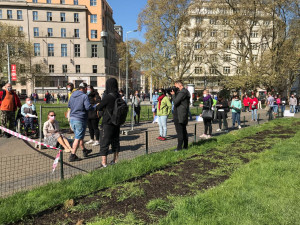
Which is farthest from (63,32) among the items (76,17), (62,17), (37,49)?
(37,49)

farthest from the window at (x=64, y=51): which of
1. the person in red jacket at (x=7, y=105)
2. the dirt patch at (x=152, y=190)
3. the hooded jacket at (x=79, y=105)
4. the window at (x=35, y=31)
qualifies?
the dirt patch at (x=152, y=190)

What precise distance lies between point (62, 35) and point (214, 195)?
5553cm

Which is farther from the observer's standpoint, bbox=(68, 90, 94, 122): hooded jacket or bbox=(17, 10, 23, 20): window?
bbox=(17, 10, 23, 20): window

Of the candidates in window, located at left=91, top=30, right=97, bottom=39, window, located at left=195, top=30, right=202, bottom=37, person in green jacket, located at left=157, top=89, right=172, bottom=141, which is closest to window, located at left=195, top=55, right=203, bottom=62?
window, located at left=195, top=30, right=202, bottom=37

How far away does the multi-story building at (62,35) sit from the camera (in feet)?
163

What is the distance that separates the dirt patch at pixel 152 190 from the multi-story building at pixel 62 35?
46.6 meters

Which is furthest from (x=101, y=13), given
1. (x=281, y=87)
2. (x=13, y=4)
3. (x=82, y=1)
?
(x=281, y=87)

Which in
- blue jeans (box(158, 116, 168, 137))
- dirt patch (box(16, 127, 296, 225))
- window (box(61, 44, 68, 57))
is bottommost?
dirt patch (box(16, 127, 296, 225))

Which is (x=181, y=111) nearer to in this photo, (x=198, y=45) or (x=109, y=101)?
(x=109, y=101)

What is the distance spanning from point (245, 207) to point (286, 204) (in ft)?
2.01

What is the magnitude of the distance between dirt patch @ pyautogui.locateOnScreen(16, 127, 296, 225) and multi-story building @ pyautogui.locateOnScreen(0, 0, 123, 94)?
46581 millimetres

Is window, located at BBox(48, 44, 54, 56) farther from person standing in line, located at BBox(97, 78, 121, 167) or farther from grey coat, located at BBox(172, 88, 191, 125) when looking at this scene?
person standing in line, located at BBox(97, 78, 121, 167)

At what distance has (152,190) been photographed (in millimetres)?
3908

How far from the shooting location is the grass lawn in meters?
2.97
